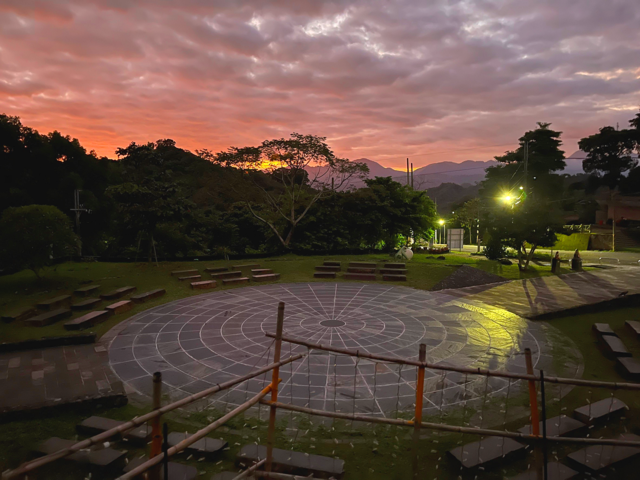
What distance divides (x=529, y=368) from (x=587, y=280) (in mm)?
13270

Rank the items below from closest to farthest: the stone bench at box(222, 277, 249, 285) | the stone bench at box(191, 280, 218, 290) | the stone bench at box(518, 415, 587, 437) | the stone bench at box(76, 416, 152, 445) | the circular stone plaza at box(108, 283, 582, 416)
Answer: the stone bench at box(76, 416, 152, 445) < the stone bench at box(518, 415, 587, 437) < the circular stone plaza at box(108, 283, 582, 416) < the stone bench at box(191, 280, 218, 290) < the stone bench at box(222, 277, 249, 285)

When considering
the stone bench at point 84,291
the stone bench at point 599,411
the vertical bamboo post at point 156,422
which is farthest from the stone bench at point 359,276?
the vertical bamboo post at point 156,422

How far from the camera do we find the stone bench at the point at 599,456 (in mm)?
3440

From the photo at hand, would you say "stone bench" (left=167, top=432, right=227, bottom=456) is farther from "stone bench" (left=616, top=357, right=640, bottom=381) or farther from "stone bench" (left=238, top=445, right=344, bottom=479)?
"stone bench" (left=616, top=357, right=640, bottom=381)

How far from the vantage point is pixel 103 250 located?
73.5ft

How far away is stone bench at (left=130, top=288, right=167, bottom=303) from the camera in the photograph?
10.6 metres

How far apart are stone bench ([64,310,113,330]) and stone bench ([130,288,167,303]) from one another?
60.8 inches

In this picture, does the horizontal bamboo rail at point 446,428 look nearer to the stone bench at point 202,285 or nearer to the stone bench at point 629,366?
the stone bench at point 629,366

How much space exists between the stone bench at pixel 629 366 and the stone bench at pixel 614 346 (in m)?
0.19

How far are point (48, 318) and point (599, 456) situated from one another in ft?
33.3

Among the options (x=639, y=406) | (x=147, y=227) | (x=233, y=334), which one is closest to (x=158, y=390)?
(x=233, y=334)

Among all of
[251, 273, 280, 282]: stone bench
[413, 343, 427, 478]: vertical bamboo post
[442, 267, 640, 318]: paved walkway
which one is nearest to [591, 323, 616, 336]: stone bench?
[442, 267, 640, 318]: paved walkway

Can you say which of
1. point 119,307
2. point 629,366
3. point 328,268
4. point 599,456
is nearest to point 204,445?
point 599,456

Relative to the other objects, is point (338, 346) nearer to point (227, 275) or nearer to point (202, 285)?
point (202, 285)
